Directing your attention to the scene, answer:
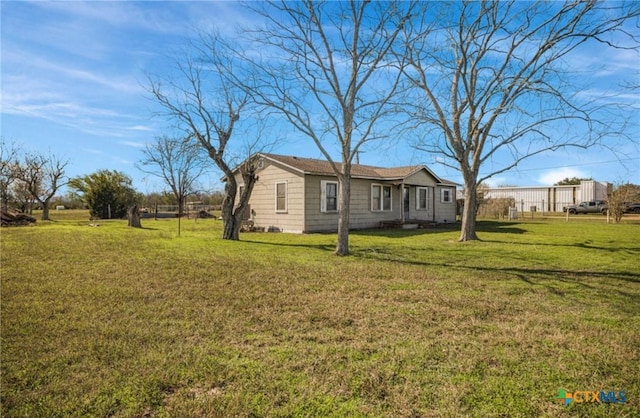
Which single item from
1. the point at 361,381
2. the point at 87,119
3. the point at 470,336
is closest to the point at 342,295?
the point at 470,336

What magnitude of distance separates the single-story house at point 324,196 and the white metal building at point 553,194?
16.5 meters

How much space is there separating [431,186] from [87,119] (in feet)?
57.6

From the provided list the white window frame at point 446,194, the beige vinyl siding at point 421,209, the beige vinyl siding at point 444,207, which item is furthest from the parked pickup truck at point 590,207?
the beige vinyl siding at point 421,209

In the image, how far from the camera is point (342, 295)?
16.7ft

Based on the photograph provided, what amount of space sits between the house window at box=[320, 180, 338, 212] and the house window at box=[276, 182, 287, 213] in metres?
1.66

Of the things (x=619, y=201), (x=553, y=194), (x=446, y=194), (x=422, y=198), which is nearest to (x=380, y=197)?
(x=422, y=198)

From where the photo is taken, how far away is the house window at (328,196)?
1562cm

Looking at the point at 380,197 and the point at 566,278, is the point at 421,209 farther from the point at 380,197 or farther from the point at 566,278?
the point at 566,278

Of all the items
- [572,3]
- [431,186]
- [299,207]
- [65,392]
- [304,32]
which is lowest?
[65,392]

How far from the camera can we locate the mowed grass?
93.7 inches

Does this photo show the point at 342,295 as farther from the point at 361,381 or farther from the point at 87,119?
the point at 87,119

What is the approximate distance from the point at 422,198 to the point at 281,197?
9.16 metres

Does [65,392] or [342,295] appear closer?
[65,392]

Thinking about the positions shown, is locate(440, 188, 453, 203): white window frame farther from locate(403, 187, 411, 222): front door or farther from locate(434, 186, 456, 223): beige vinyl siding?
locate(403, 187, 411, 222): front door
